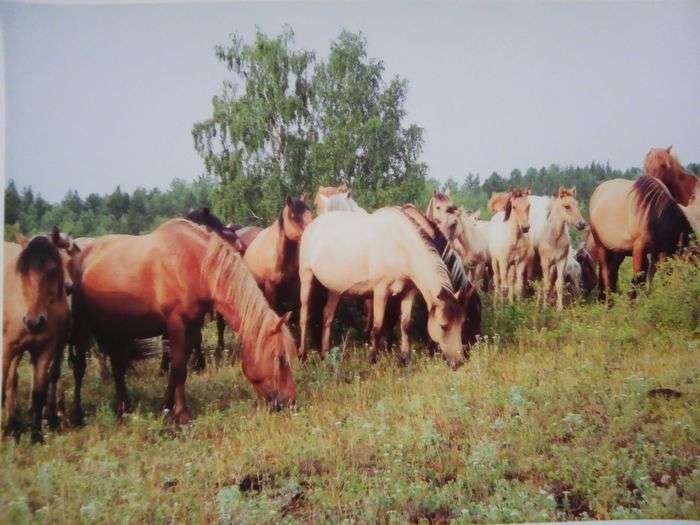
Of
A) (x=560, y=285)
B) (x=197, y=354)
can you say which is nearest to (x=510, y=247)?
(x=560, y=285)

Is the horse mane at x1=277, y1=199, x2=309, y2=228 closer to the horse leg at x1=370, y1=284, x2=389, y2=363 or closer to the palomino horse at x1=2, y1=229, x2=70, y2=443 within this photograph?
the horse leg at x1=370, y1=284, x2=389, y2=363

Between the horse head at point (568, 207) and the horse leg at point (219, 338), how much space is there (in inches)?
82.1

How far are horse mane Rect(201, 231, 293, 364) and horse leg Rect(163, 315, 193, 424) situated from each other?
0.87ft

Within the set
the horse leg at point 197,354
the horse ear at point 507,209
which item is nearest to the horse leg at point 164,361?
the horse leg at point 197,354

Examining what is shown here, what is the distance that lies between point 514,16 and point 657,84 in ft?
3.23

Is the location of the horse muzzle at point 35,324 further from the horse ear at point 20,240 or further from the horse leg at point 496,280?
the horse leg at point 496,280

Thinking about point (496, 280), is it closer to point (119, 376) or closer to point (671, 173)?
point (671, 173)

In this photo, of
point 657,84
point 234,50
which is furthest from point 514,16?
point 234,50

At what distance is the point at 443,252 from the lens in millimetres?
4027

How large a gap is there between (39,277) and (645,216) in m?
3.60

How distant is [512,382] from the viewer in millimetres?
3865

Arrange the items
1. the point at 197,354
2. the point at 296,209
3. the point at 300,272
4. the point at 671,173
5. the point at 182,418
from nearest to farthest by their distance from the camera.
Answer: the point at 182,418 < the point at 197,354 < the point at 296,209 < the point at 300,272 < the point at 671,173

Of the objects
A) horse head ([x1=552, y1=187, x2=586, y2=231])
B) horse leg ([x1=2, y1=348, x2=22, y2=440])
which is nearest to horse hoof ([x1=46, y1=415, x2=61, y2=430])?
horse leg ([x1=2, y1=348, x2=22, y2=440])

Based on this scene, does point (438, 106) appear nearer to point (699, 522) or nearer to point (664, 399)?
→ point (664, 399)
